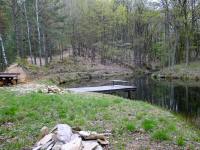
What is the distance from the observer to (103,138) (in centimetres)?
736

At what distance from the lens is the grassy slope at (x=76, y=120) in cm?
801

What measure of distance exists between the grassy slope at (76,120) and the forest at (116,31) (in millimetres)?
31309

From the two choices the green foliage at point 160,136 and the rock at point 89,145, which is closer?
the rock at point 89,145

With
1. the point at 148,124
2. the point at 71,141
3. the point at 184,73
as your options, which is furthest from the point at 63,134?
the point at 184,73

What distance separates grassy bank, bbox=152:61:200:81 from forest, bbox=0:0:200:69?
17.4 ft

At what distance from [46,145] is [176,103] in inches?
526

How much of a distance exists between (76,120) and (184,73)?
29875 millimetres

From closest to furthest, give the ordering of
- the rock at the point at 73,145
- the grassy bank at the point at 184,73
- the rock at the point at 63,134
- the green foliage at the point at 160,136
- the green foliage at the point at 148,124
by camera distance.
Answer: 1. the rock at the point at 73,145
2. the rock at the point at 63,134
3. the green foliage at the point at 160,136
4. the green foliage at the point at 148,124
5. the grassy bank at the point at 184,73

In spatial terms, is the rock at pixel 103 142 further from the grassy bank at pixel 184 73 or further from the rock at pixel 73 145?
the grassy bank at pixel 184 73

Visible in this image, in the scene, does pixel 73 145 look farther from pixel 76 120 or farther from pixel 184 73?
pixel 184 73

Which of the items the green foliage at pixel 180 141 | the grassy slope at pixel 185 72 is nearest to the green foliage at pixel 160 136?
the green foliage at pixel 180 141

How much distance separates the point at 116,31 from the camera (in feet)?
202

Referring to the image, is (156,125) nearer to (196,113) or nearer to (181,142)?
(181,142)

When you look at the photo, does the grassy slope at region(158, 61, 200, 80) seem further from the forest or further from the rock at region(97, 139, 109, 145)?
the rock at region(97, 139, 109, 145)
